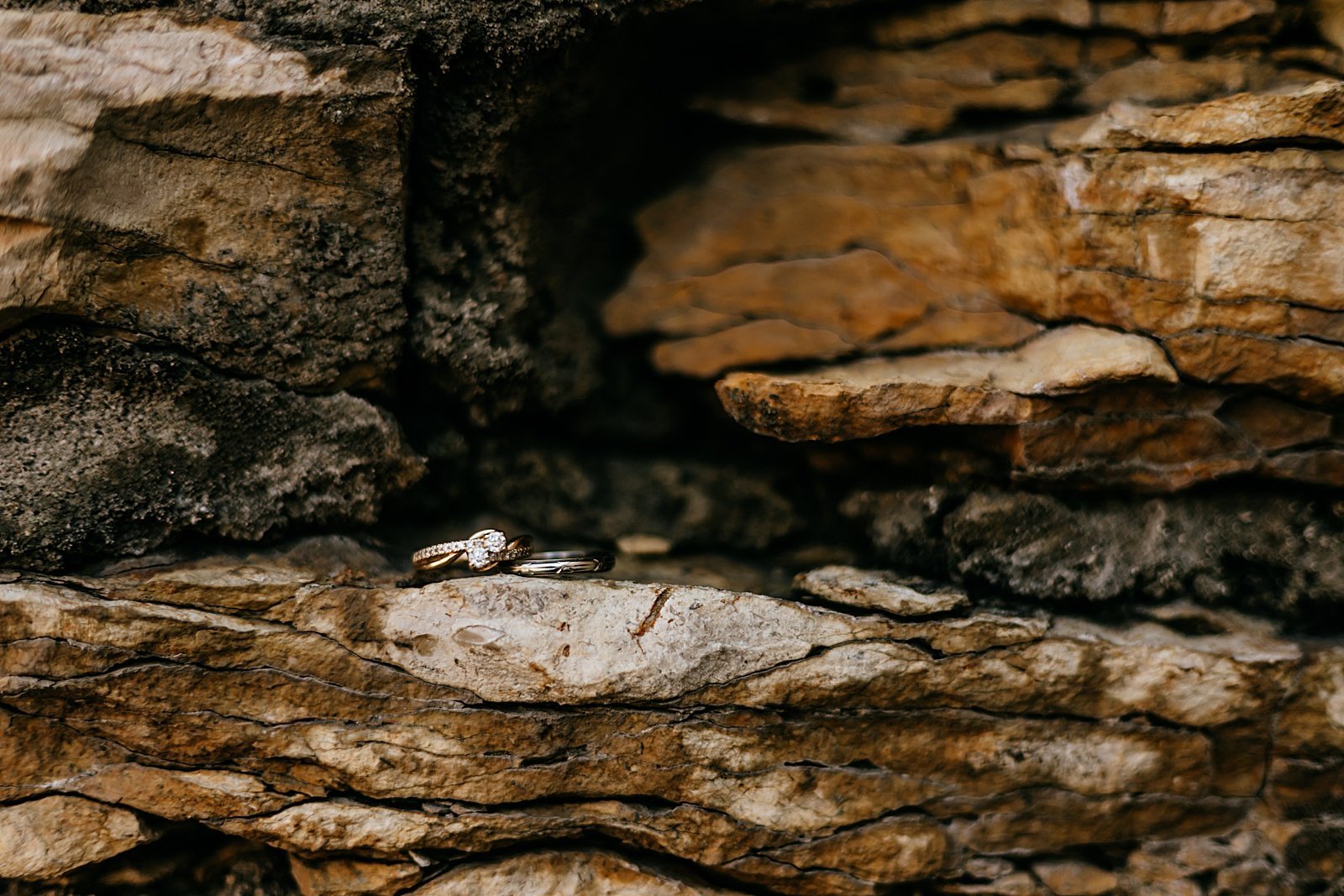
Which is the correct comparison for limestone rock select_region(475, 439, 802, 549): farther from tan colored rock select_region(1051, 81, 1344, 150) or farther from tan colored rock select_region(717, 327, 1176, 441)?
tan colored rock select_region(1051, 81, 1344, 150)

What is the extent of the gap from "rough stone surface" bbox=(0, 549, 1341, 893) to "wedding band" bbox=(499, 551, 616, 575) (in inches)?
1.7

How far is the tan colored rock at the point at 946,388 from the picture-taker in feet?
6.52

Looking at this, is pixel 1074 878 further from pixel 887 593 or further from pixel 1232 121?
pixel 1232 121

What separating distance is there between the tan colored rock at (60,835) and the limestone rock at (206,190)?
989 millimetres

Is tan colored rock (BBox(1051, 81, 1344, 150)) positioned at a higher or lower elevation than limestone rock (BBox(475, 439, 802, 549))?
higher

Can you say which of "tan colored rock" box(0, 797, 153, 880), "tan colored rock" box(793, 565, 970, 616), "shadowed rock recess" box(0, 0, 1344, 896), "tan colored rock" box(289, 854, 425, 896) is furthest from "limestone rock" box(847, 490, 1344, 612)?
"tan colored rock" box(0, 797, 153, 880)

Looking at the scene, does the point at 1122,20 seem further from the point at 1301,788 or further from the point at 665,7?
the point at 1301,788

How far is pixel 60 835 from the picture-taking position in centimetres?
186

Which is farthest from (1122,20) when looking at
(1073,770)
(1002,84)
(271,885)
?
(271,885)

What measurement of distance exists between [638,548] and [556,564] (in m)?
0.41

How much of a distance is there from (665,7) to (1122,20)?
1.11 m

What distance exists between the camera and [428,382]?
7.10 ft

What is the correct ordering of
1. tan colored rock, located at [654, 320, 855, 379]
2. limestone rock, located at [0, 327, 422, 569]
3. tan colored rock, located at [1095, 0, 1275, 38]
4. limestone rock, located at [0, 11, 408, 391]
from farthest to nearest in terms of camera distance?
tan colored rock, located at [654, 320, 855, 379]
tan colored rock, located at [1095, 0, 1275, 38]
limestone rock, located at [0, 327, 422, 569]
limestone rock, located at [0, 11, 408, 391]

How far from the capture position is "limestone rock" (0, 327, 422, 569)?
181 cm
